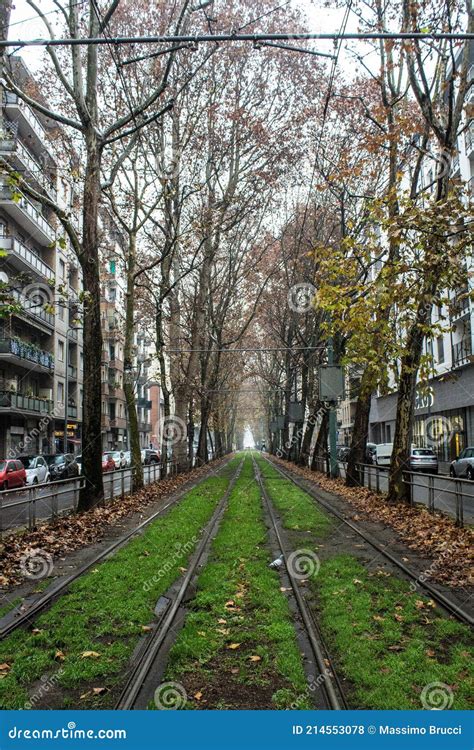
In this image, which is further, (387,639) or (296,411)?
(296,411)

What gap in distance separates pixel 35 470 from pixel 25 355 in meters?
8.98

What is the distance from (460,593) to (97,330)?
10639mm

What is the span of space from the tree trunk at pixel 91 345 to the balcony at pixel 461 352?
23.8 m

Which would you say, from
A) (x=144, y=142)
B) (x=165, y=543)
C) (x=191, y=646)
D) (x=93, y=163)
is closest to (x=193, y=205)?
(x=144, y=142)

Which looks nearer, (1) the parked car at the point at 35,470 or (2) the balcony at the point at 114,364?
(1) the parked car at the point at 35,470

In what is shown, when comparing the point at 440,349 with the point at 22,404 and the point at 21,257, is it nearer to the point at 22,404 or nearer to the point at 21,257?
the point at 21,257

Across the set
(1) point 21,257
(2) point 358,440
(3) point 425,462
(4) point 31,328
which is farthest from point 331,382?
(4) point 31,328

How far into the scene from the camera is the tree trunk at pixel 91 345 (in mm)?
14570

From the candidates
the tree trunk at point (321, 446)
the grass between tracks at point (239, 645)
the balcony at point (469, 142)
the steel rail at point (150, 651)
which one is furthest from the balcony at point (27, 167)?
the balcony at point (469, 142)

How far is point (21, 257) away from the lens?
115ft

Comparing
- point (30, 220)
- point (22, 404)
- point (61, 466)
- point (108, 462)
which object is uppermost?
point (30, 220)

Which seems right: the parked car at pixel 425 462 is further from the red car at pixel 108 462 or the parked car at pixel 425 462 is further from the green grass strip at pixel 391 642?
the green grass strip at pixel 391 642

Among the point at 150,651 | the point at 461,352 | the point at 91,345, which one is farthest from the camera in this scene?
the point at 461,352

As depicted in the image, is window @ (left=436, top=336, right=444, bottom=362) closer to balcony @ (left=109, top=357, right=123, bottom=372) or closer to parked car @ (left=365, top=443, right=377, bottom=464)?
parked car @ (left=365, top=443, right=377, bottom=464)
